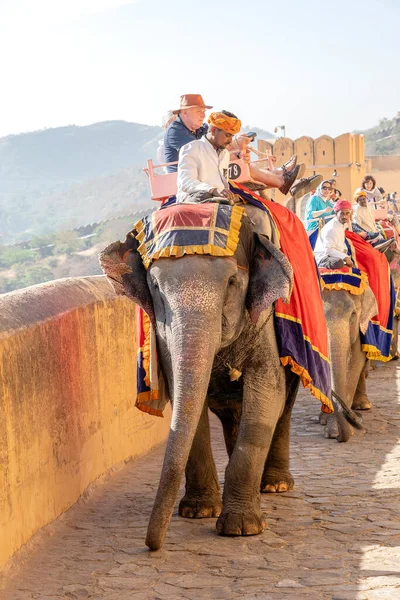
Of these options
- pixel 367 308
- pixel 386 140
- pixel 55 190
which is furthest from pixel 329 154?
pixel 55 190

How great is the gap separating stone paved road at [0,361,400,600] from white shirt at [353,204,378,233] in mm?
6656

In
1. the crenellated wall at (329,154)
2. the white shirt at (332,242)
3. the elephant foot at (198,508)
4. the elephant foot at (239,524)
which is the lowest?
→ the crenellated wall at (329,154)

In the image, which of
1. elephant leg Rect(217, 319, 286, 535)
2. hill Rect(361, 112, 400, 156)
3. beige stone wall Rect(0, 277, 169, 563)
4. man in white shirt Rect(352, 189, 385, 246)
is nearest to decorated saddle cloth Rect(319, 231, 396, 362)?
man in white shirt Rect(352, 189, 385, 246)

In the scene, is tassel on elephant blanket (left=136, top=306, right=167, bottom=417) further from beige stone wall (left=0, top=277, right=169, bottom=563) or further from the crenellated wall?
the crenellated wall

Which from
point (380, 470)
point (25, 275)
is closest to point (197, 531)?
point (380, 470)

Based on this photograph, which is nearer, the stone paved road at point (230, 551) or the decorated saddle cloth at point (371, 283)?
the stone paved road at point (230, 551)

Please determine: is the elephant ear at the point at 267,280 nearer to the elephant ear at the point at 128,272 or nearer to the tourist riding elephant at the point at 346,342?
the elephant ear at the point at 128,272

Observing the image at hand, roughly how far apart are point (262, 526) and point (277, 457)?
1.20 meters

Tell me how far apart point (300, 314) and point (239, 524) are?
1.30 metres

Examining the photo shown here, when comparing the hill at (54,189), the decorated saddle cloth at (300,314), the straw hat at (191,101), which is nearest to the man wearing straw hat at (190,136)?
the straw hat at (191,101)

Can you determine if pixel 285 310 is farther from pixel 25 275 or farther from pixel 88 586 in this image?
pixel 25 275

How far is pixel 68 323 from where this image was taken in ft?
21.7

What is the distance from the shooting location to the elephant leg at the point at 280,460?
7.09m

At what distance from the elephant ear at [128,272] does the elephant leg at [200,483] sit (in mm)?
825
